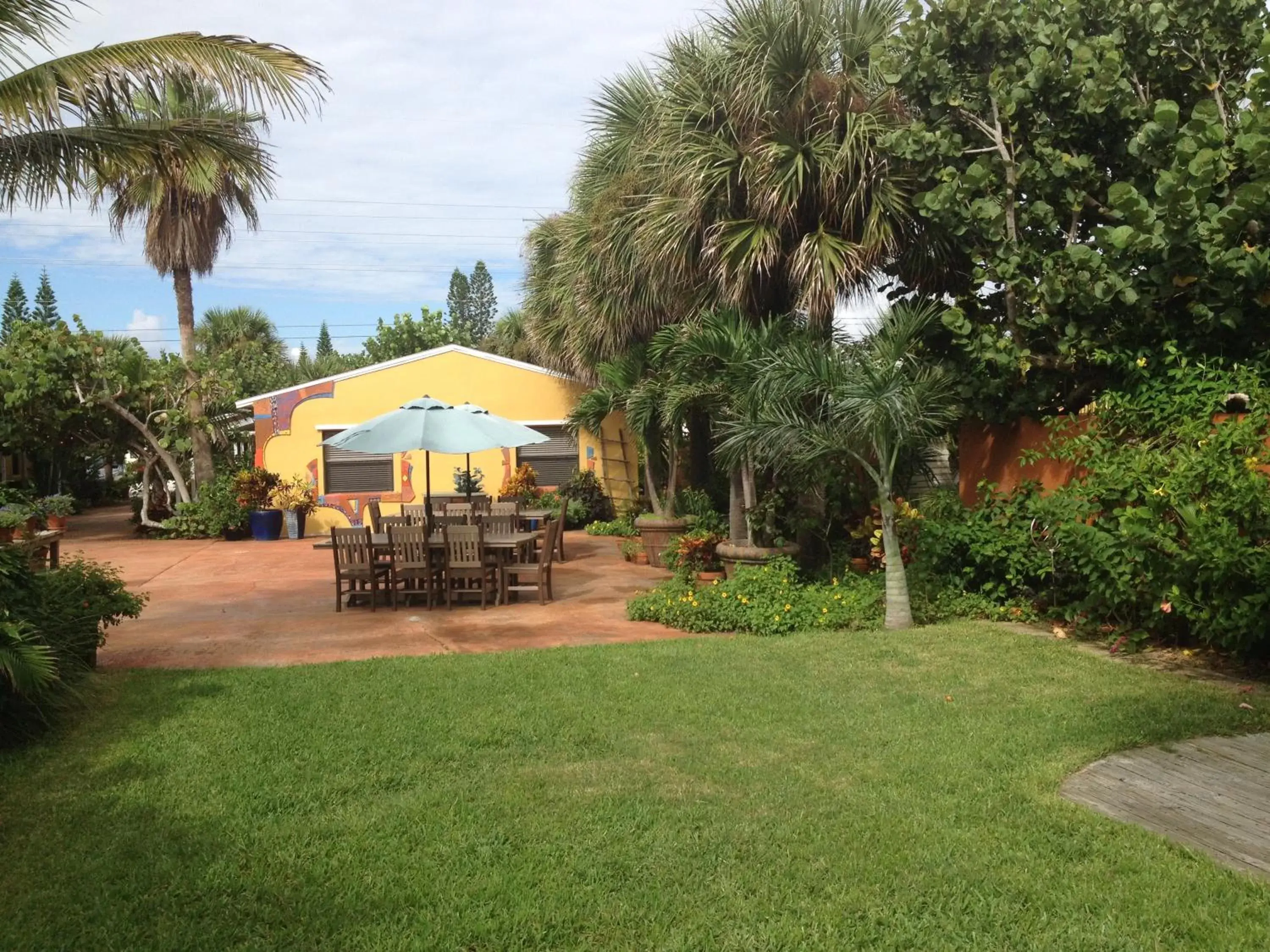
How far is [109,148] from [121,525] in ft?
56.3

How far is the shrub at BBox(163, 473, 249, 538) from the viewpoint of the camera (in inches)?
729

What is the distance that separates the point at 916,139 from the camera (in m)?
8.53

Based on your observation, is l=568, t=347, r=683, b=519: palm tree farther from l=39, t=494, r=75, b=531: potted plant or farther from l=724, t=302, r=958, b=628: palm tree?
l=39, t=494, r=75, b=531: potted plant

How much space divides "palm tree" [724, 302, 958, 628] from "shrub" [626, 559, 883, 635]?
19.1 inches

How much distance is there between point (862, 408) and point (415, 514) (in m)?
7.64

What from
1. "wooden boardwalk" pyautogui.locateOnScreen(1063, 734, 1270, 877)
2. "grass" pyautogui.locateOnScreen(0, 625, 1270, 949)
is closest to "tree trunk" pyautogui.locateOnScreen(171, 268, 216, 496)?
"grass" pyautogui.locateOnScreen(0, 625, 1270, 949)

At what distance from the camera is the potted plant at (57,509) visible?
17.9 m

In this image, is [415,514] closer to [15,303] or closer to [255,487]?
[255,487]

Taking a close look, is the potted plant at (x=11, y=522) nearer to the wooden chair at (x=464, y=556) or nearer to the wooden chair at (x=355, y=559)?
the wooden chair at (x=355, y=559)

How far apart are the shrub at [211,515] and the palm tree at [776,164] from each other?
11.2 metres

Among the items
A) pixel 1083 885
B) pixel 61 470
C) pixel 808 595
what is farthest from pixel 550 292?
pixel 61 470

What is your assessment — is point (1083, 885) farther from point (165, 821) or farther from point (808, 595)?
point (808, 595)

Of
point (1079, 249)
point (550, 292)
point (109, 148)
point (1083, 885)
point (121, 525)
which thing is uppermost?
point (550, 292)

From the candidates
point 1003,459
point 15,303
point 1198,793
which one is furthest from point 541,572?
point 15,303
